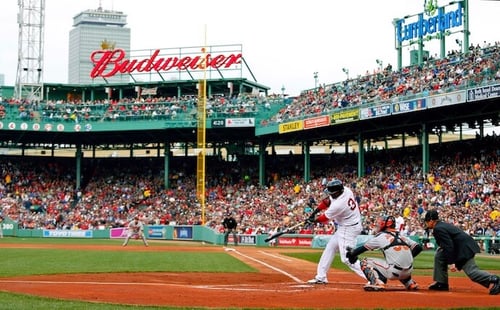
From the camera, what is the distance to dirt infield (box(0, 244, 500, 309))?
39.6 ft

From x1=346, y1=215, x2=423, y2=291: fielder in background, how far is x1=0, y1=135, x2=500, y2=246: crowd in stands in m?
21.2

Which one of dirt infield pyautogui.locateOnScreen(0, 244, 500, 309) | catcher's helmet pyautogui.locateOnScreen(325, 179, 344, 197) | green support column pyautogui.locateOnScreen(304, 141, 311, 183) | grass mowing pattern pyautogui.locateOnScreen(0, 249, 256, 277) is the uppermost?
green support column pyautogui.locateOnScreen(304, 141, 311, 183)

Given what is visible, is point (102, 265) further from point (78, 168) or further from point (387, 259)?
point (78, 168)

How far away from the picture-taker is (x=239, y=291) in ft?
46.0

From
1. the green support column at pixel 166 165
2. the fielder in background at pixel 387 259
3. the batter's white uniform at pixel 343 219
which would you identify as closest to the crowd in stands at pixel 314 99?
the green support column at pixel 166 165

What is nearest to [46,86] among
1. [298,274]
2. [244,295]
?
[298,274]

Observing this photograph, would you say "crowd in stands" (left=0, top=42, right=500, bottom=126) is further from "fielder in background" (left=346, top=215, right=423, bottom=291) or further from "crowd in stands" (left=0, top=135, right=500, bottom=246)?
"fielder in background" (left=346, top=215, right=423, bottom=291)

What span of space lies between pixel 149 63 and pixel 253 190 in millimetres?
15959

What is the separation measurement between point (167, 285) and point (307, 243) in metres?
26.5

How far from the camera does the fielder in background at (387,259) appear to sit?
13820 mm

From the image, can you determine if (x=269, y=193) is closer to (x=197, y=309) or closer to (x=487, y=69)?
(x=487, y=69)

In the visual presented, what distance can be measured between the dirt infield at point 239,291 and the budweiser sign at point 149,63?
4456 cm

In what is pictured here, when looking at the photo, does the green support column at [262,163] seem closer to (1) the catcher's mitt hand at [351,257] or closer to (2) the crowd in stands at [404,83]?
(2) the crowd in stands at [404,83]

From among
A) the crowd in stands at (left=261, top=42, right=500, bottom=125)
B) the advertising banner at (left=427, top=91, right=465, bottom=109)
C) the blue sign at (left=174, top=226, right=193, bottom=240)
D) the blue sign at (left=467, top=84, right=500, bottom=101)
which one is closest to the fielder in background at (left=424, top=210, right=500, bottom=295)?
the blue sign at (left=467, top=84, right=500, bottom=101)
